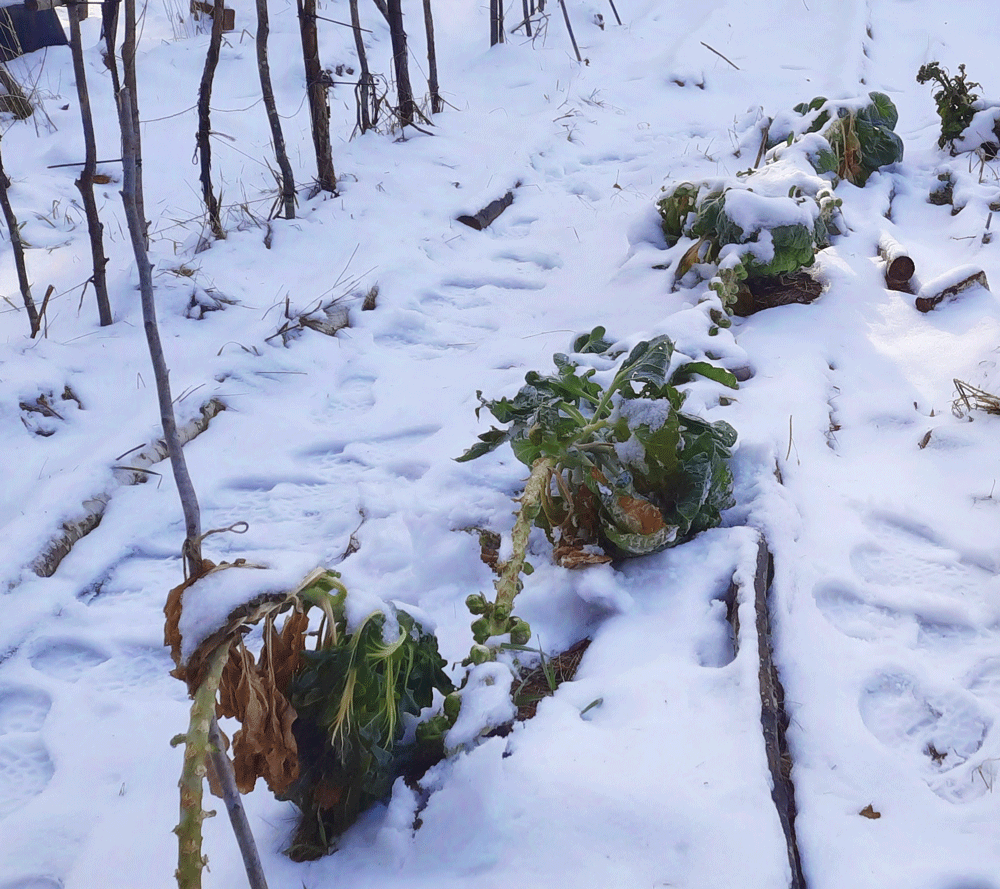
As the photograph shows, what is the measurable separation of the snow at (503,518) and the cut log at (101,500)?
3cm

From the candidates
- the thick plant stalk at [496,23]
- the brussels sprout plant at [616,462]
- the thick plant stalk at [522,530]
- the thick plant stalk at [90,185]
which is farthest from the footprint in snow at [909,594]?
the thick plant stalk at [496,23]

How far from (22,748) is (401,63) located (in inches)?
186

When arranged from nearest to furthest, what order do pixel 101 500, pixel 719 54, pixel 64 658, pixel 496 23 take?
1. pixel 64 658
2. pixel 101 500
3. pixel 719 54
4. pixel 496 23

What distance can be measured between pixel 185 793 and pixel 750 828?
795 millimetres

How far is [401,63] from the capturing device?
525 centimetres

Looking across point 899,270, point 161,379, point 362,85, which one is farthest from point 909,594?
point 362,85

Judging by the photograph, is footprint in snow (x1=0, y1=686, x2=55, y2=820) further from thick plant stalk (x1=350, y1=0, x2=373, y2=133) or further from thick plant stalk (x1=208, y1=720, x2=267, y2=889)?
thick plant stalk (x1=350, y1=0, x2=373, y2=133)

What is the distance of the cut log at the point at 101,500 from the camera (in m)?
2.12

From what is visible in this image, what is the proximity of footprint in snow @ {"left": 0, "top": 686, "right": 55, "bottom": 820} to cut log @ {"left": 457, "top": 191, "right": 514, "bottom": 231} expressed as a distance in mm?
3199

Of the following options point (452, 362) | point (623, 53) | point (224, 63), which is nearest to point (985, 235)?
point (452, 362)

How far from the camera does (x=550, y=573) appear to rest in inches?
72.4

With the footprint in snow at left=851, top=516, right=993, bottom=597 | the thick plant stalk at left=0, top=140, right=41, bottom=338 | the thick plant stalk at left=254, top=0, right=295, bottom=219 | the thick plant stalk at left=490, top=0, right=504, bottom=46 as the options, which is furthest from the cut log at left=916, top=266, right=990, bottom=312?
the thick plant stalk at left=490, top=0, right=504, bottom=46

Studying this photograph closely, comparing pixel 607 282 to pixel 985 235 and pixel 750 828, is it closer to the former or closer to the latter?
pixel 985 235

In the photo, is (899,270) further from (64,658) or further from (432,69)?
(432,69)
